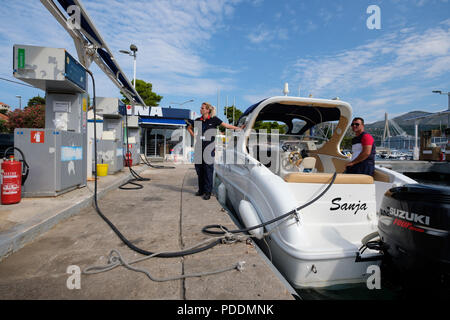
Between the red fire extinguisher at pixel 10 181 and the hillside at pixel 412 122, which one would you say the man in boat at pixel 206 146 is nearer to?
the red fire extinguisher at pixel 10 181

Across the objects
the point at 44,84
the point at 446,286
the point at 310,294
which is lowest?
the point at 310,294

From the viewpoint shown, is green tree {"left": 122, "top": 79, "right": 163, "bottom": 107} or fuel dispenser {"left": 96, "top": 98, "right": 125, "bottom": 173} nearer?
fuel dispenser {"left": 96, "top": 98, "right": 125, "bottom": 173}

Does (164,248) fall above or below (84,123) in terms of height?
below

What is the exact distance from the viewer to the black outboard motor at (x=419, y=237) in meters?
1.45

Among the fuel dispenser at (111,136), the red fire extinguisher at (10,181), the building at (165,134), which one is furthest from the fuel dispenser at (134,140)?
the red fire extinguisher at (10,181)

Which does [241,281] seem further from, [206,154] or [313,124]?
[313,124]

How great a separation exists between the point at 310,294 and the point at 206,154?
9.55 feet

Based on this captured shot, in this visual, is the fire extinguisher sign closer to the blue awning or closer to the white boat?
the white boat

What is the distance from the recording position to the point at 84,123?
5535mm

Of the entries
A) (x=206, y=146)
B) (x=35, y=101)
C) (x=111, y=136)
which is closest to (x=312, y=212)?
(x=206, y=146)

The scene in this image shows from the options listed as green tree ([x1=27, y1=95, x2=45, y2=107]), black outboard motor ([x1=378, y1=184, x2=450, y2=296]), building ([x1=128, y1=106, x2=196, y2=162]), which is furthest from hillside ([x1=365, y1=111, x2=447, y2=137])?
green tree ([x1=27, y1=95, x2=45, y2=107])

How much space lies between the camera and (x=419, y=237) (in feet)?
5.13

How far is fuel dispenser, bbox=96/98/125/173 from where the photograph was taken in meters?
7.33
